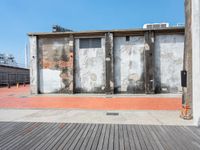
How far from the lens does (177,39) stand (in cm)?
1347

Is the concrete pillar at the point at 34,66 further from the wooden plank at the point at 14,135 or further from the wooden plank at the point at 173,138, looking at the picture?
the wooden plank at the point at 173,138

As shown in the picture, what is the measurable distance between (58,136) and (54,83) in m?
10.4

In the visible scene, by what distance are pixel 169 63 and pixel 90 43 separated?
6260 millimetres

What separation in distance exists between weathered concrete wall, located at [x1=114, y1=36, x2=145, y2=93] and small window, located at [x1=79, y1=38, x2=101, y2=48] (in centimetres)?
135

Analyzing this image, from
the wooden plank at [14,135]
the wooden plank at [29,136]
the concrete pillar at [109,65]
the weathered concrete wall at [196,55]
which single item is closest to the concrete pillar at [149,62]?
the concrete pillar at [109,65]

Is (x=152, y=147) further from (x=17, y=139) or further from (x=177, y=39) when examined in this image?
(x=177, y=39)

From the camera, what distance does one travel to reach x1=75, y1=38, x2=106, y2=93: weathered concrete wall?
14.1 m

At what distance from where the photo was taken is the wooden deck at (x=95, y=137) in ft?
12.9

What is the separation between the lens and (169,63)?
13.6 metres

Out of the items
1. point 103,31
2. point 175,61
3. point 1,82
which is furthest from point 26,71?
point 175,61

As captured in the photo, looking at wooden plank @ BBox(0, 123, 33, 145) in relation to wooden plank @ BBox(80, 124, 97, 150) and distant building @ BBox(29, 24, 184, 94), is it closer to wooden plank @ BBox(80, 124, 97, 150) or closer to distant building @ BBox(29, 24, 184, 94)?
wooden plank @ BBox(80, 124, 97, 150)

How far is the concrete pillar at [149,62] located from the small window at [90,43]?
12.1ft

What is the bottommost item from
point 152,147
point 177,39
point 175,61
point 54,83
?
point 152,147

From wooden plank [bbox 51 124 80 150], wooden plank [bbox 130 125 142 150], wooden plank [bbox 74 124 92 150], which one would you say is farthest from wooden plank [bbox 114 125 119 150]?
wooden plank [bbox 51 124 80 150]
